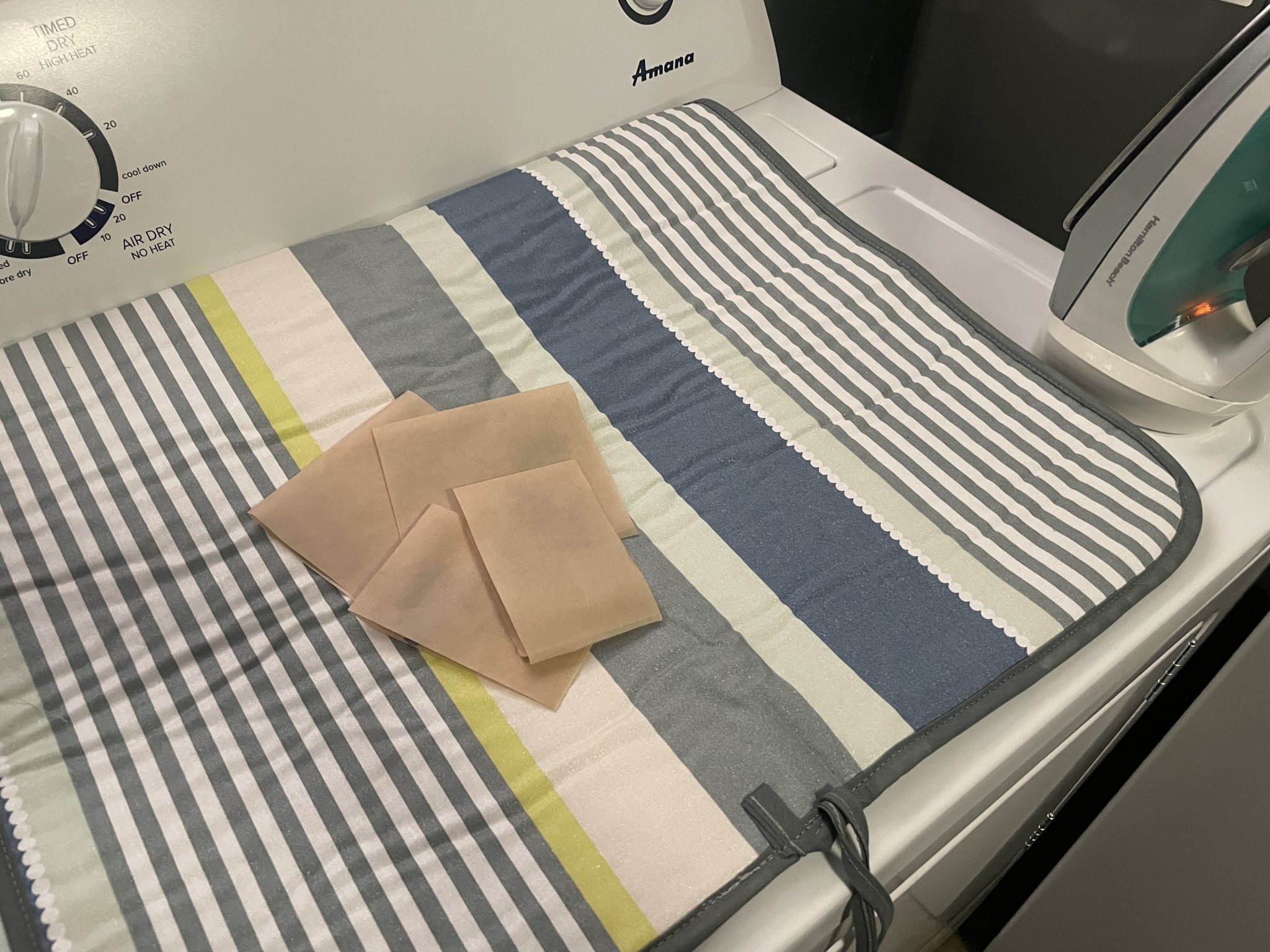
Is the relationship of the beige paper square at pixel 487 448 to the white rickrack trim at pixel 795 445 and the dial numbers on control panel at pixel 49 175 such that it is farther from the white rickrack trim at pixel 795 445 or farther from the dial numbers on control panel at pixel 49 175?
the dial numbers on control panel at pixel 49 175

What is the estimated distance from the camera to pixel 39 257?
2.37 ft

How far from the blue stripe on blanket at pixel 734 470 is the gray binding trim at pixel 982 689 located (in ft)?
0.05

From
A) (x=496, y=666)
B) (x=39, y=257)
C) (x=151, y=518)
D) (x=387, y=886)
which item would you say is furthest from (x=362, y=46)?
(x=387, y=886)

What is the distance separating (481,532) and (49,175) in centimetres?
42

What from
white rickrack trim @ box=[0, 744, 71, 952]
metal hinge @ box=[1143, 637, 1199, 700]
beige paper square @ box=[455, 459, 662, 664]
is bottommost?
metal hinge @ box=[1143, 637, 1199, 700]

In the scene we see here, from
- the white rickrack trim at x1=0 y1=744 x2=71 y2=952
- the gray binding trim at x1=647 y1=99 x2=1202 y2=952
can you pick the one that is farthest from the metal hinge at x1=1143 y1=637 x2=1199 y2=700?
the white rickrack trim at x1=0 y1=744 x2=71 y2=952

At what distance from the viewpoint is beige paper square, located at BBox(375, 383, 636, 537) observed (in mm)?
685

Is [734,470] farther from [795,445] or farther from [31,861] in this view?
[31,861]

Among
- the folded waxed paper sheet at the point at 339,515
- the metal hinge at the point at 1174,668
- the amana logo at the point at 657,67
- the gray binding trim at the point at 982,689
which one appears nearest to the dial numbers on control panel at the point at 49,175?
the folded waxed paper sheet at the point at 339,515

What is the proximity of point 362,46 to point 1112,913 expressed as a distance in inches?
42.6

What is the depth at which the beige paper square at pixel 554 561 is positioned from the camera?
2.02ft

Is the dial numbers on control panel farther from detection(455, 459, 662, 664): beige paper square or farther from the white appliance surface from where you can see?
the white appliance surface

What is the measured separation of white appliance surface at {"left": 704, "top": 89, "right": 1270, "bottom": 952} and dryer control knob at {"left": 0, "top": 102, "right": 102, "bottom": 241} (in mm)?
649

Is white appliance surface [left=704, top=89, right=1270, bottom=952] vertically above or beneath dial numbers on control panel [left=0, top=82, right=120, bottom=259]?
beneath
